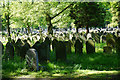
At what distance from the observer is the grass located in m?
5.79

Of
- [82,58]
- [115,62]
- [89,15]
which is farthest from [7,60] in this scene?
[89,15]

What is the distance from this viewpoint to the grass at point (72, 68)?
19.0ft

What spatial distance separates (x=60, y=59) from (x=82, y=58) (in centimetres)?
110

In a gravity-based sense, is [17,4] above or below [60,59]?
above

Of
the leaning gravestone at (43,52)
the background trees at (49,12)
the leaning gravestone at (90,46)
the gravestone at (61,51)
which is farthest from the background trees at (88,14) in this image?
the leaning gravestone at (43,52)

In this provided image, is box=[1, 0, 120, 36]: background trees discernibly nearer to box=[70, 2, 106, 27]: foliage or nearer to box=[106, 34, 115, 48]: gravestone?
box=[70, 2, 106, 27]: foliage

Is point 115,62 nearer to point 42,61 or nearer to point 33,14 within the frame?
point 42,61

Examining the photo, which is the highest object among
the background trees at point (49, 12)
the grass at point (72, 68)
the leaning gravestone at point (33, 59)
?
the background trees at point (49, 12)

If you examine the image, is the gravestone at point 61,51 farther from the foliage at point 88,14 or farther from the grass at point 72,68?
the foliage at point 88,14

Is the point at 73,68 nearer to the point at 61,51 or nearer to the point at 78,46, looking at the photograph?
the point at 61,51

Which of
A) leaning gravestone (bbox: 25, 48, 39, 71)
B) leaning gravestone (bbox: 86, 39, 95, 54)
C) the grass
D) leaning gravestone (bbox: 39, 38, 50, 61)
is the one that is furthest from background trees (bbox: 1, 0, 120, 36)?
leaning gravestone (bbox: 25, 48, 39, 71)

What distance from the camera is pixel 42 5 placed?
Answer: 13.1 meters

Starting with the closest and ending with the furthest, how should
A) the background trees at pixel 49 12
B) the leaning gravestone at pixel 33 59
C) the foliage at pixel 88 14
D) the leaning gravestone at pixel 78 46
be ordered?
the leaning gravestone at pixel 33 59, the leaning gravestone at pixel 78 46, the background trees at pixel 49 12, the foliage at pixel 88 14

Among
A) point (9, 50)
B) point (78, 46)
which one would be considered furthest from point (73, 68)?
point (9, 50)
